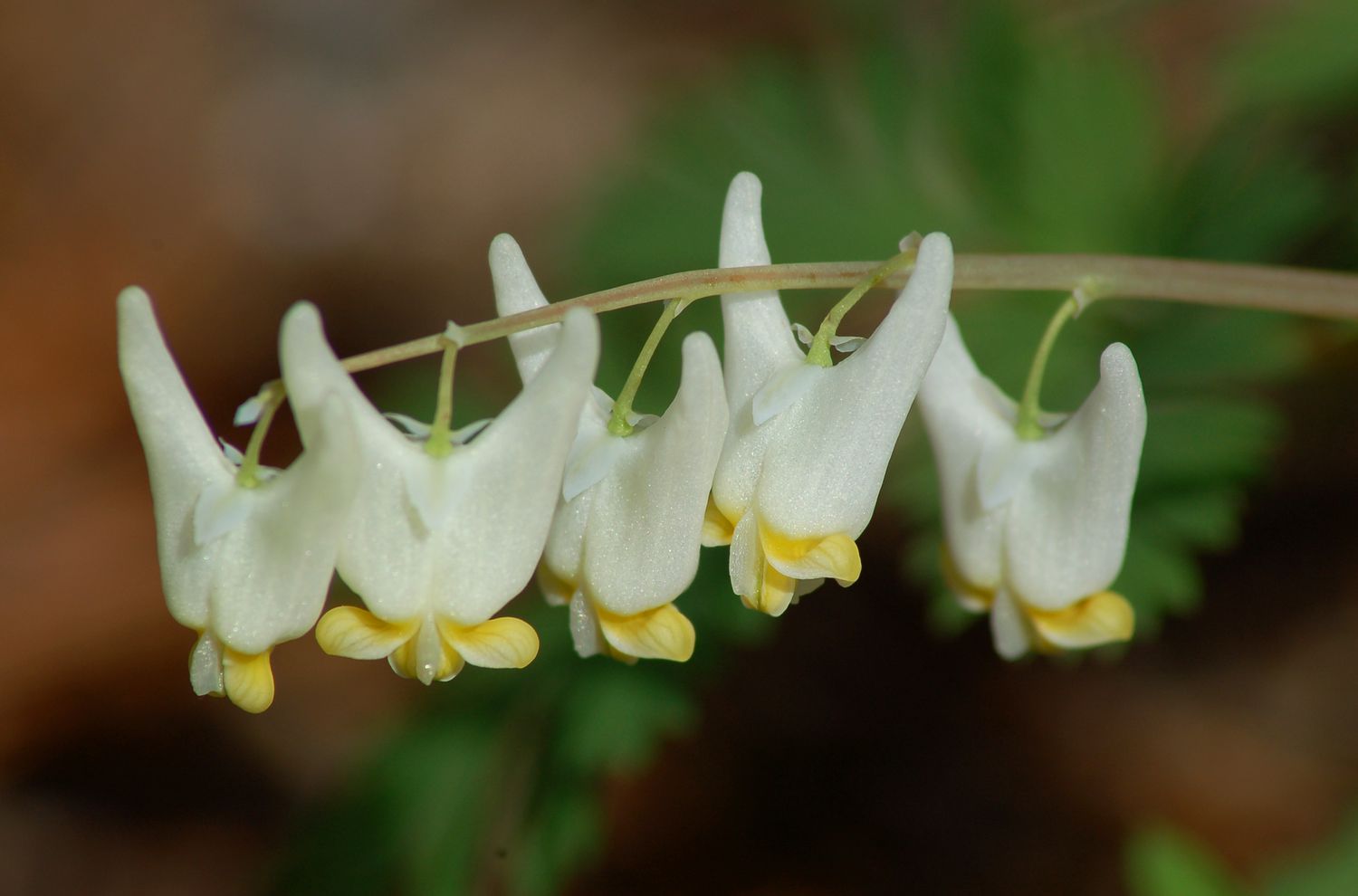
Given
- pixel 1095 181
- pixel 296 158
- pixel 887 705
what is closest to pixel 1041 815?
pixel 887 705

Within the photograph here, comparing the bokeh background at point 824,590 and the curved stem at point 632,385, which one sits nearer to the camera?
the curved stem at point 632,385

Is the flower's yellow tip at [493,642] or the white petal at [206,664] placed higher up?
the flower's yellow tip at [493,642]

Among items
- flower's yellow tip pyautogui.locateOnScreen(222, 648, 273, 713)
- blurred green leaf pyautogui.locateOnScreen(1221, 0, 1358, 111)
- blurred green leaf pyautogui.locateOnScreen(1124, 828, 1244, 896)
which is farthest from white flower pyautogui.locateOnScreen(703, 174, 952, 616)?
blurred green leaf pyautogui.locateOnScreen(1221, 0, 1358, 111)

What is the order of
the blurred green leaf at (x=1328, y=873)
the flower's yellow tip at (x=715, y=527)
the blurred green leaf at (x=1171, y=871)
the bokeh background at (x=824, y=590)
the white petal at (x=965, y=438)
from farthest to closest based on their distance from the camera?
the bokeh background at (x=824, y=590)
the blurred green leaf at (x=1328, y=873)
the blurred green leaf at (x=1171, y=871)
the white petal at (x=965, y=438)
the flower's yellow tip at (x=715, y=527)

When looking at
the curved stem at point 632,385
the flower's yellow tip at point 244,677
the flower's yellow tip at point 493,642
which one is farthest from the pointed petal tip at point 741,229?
the flower's yellow tip at point 244,677

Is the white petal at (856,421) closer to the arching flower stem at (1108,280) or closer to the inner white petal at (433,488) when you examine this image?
the arching flower stem at (1108,280)

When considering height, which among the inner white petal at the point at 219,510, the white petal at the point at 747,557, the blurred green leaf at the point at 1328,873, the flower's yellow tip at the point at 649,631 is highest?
the inner white petal at the point at 219,510

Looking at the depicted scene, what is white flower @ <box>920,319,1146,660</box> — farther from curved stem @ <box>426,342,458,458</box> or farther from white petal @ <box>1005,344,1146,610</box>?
curved stem @ <box>426,342,458,458</box>

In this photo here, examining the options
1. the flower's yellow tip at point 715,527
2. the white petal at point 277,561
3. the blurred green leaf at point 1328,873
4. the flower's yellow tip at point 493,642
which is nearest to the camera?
the white petal at point 277,561
